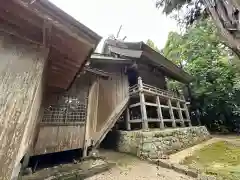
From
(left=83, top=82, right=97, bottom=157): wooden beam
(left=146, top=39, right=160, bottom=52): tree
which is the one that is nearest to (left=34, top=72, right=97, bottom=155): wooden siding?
(left=83, top=82, right=97, bottom=157): wooden beam

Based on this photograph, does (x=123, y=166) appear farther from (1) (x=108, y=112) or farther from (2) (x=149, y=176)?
(1) (x=108, y=112)

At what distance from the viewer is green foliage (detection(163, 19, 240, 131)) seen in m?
12.3

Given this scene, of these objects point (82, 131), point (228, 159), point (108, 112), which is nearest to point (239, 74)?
point (228, 159)

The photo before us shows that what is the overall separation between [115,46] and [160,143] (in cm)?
745

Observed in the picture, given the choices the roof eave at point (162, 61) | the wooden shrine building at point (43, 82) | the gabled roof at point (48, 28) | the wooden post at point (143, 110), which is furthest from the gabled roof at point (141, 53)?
the gabled roof at point (48, 28)

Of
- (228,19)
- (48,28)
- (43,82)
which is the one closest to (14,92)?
(48,28)

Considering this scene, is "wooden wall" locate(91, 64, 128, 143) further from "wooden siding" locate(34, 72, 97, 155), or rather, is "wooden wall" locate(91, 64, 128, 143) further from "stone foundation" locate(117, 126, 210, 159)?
"stone foundation" locate(117, 126, 210, 159)

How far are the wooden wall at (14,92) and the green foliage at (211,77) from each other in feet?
42.6

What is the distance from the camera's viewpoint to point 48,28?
6.01 ft

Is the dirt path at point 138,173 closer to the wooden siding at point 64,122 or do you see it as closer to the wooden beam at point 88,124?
the wooden beam at point 88,124

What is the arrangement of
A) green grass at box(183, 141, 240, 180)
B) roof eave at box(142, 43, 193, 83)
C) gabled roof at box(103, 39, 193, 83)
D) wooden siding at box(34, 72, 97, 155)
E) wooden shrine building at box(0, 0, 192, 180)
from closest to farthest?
wooden shrine building at box(0, 0, 192, 180) → green grass at box(183, 141, 240, 180) → wooden siding at box(34, 72, 97, 155) → gabled roof at box(103, 39, 193, 83) → roof eave at box(142, 43, 193, 83)

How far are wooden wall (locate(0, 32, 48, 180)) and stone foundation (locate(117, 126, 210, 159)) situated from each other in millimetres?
5839

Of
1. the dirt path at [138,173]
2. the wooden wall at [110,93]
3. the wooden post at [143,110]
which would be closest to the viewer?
the dirt path at [138,173]

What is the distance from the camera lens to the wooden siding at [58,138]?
201 inches
